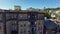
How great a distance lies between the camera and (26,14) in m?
21.3

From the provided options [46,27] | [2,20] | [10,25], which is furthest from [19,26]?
[46,27]

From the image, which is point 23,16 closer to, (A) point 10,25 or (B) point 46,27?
(A) point 10,25

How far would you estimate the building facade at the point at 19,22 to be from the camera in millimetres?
20453

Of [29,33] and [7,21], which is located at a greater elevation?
[7,21]

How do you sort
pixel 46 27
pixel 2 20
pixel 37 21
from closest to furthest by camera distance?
pixel 2 20 → pixel 37 21 → pixel 46 27

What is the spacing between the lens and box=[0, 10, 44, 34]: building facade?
2045cm

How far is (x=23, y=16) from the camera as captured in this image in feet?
69.6

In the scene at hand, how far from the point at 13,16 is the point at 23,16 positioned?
178 cm

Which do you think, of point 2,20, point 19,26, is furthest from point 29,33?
point 2,20

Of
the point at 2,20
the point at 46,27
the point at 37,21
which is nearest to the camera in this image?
the point at 2,20

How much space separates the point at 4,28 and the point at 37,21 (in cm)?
610

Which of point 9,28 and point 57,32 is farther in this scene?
point 57,32

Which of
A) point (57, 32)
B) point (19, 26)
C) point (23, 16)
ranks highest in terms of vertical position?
point (23, 16)

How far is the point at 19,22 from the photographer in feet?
68.8
